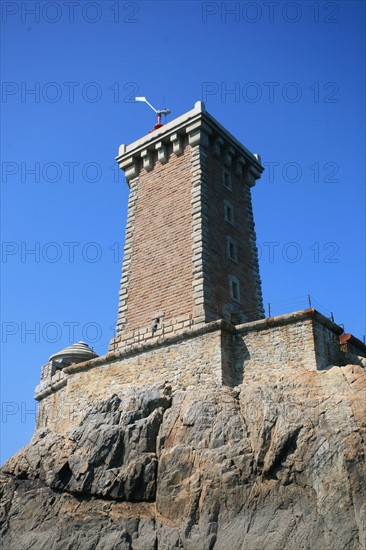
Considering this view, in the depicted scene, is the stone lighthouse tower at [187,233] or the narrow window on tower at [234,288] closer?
the stone lighthouse tower at [187,233]

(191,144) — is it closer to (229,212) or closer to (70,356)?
(229,212)

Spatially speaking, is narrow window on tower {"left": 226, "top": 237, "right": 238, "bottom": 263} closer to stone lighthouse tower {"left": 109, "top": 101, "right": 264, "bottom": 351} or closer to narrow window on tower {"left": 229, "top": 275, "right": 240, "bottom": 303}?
stone lighthouse tower {"left": 109, "top": 101, "right": 264, "bottom": 351}

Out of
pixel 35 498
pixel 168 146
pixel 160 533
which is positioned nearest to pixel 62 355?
pixel 35 498

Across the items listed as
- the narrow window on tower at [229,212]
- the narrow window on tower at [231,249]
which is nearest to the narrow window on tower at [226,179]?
the narrow window on tower at [229,212]

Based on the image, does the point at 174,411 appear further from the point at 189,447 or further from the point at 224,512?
the point at 224,512

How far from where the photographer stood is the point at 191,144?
86.5ft

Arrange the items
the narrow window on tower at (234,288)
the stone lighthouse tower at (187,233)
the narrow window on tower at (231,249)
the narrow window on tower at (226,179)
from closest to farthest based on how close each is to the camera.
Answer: the stone lighthouse tower at (187,233)
the narrow window on tower at (234,288)
the narrow window on tower at (231,249)
the narrow window on tower at (226,179)

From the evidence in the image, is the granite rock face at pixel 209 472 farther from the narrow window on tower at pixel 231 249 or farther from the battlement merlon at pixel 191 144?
the battlement merlon at pixel 191 144

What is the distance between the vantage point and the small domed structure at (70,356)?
97.0ft

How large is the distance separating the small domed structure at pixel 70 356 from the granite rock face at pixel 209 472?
7867 millimetres

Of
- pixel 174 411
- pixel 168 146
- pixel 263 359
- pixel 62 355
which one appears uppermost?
pixel 168 146

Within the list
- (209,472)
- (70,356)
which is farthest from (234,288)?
(70,356)

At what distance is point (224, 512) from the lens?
17.0 meters

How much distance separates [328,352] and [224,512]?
662cm
